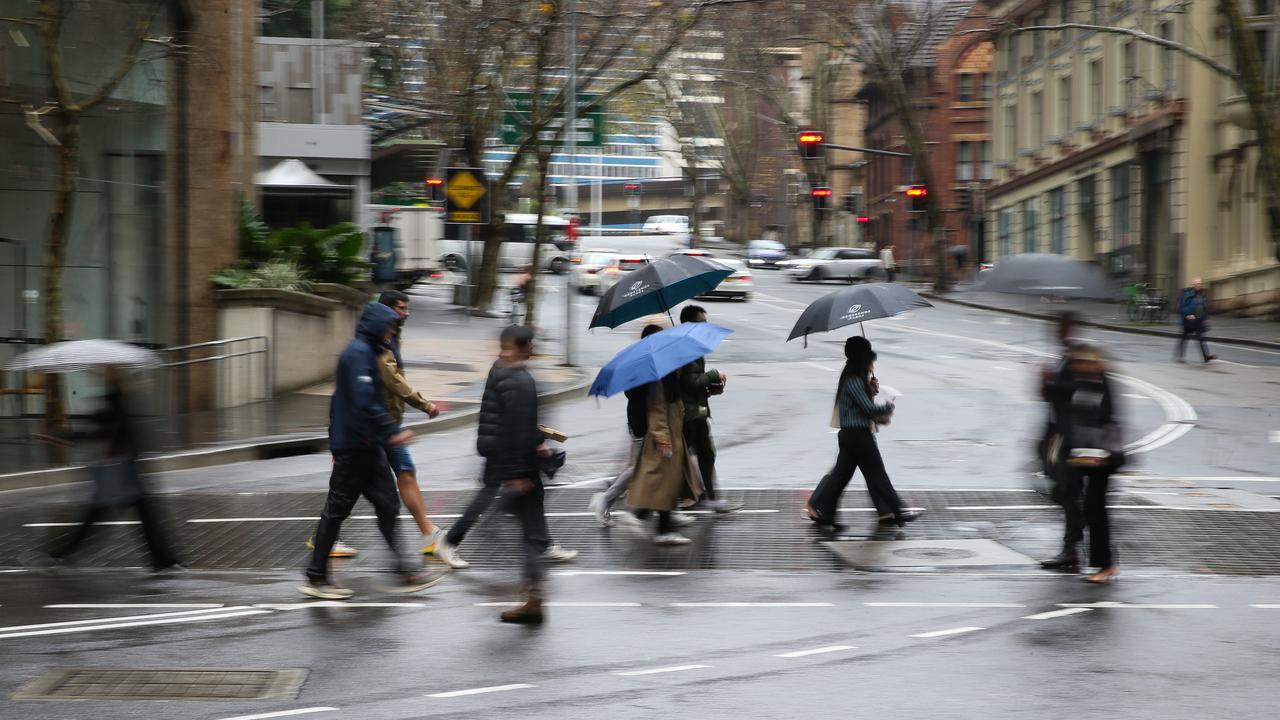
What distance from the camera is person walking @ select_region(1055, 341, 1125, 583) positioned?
955 cm

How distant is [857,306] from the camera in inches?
464

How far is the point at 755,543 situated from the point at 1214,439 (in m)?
8.15

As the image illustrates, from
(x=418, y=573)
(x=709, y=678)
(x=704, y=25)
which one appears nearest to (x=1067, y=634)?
(x=709, y=678)

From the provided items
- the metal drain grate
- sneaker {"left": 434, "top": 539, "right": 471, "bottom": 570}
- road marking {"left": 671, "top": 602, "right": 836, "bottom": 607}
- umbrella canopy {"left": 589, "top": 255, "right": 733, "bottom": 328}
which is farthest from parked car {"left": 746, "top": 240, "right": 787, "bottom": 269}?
the metal drain grate

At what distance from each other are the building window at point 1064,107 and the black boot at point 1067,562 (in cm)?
Answer: 4753

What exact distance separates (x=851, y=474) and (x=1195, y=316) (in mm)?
17879

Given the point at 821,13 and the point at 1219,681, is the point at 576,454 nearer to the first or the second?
the point at 1219,681

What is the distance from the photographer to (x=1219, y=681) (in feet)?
22.7

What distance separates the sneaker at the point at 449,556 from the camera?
33.3 ft

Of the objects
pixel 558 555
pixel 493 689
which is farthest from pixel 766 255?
pixel 493 689

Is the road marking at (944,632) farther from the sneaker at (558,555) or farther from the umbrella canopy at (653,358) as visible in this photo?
the sneaker at (558,555)

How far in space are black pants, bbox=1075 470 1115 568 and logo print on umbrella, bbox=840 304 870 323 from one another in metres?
2.42

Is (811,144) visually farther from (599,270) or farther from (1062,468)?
(1062,468)

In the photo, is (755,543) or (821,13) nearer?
(755,543)
